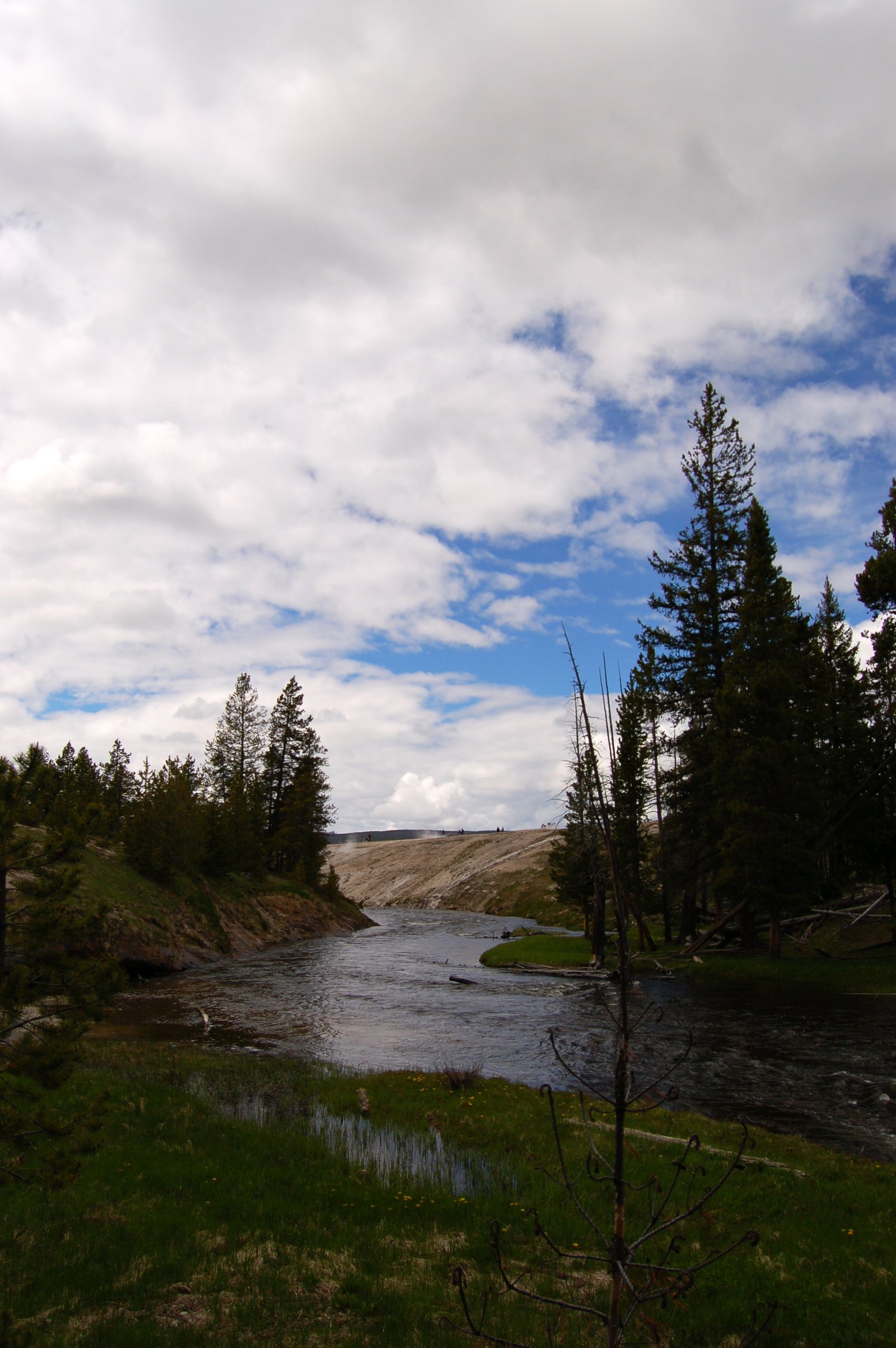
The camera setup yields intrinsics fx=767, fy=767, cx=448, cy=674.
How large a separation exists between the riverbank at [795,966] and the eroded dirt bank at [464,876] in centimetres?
4492

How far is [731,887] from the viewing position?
3578 cm

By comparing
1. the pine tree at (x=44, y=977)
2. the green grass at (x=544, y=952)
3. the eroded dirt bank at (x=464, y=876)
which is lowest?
the eroded dirt bank at (x=464, y=876)

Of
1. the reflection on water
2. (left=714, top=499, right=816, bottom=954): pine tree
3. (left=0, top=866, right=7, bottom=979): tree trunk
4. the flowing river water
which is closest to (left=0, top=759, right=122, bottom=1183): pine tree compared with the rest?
(left=0, top=866, right=7, bottom=979): tree trunk

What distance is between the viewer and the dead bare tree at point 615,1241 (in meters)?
3.95

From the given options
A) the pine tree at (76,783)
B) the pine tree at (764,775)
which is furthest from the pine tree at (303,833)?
the pine tree at (764,775)

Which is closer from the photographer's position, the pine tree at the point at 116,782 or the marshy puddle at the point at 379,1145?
the marshy puddle at the point at 379,1145

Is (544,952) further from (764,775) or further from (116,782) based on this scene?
(116,782)

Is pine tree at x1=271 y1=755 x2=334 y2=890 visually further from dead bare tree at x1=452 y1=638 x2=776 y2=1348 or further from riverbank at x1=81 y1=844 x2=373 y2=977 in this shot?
dead bare tree at x1=452 y1=638 x2=776 y2=1348

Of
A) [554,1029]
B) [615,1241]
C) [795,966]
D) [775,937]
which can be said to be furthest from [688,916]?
[615,1241]

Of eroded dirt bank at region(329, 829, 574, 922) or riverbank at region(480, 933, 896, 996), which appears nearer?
riverbank at region(480, 933, 896, 996)

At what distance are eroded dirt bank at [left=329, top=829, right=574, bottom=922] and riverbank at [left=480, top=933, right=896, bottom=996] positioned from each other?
44.9m

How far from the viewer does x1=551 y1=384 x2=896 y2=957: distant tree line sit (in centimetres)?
3459

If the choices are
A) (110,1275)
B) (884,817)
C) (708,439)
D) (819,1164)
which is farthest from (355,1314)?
(708,439)

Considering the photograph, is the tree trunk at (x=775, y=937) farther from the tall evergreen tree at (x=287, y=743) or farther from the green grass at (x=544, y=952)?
the tall evergreen tree at (x=287, y=743)
